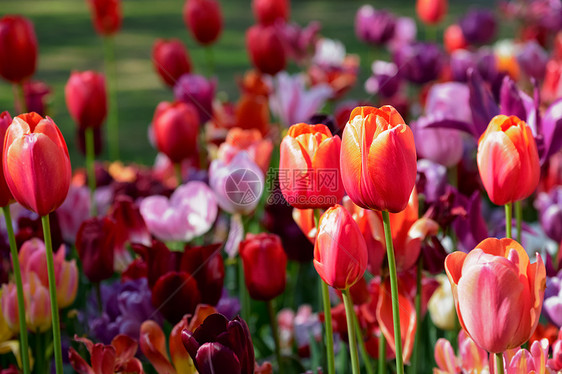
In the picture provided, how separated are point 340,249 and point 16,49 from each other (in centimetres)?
82

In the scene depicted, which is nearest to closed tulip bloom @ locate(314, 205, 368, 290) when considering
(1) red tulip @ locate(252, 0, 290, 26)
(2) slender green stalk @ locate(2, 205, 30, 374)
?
(2) slender green stalk @ locate(2, 205, 30, 374)

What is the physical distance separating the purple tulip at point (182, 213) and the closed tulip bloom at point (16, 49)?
40 centimetres

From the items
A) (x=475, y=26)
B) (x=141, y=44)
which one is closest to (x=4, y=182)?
(x=475, y=26)

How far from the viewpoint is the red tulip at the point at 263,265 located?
0.77 metres

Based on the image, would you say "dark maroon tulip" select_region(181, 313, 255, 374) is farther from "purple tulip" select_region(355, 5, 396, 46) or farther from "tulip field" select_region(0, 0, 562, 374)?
"purple tulip" select_region(355, 5, 396, 46)

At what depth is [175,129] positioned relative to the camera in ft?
3.67

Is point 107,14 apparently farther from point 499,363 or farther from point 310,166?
point 499,363

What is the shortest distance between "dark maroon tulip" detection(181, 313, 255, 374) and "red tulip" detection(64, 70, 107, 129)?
721 millimetres

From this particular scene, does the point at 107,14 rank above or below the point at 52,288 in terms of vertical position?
above

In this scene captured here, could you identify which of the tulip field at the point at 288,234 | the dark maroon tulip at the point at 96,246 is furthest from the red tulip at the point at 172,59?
the dark maroon tulip at the point at 96,246

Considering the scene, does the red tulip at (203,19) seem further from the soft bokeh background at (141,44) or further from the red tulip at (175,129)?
the soft bokeh background at (141,44)

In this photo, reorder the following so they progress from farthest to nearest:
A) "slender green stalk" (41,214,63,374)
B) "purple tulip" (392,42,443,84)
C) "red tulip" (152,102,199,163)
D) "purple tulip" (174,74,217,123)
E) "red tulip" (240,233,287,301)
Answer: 1. "purple tulip" (392,42,443,84)
2. "purple tulip" (174,74,217,123)
3. "red tulip" (152,102,199,163)
4. "red tulip" (240,233,287,301)
5. "slender green stalk" (41,214,63,374)

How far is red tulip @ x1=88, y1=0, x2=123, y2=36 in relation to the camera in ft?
5.39

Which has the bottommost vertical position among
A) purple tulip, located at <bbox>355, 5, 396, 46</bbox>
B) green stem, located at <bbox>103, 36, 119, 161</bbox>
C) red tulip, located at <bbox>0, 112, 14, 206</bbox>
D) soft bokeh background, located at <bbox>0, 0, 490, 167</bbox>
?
soft bokeh background, located at <bbox>0, 0, 490, 167</bbox>
